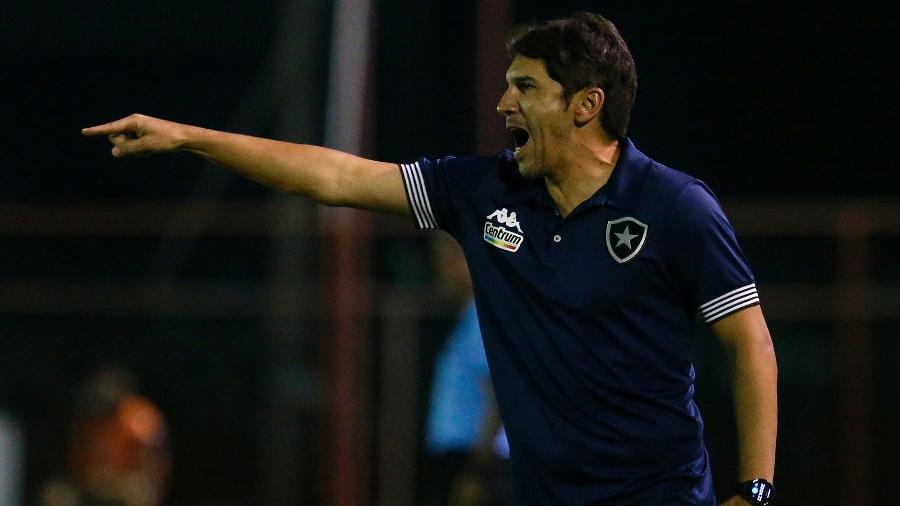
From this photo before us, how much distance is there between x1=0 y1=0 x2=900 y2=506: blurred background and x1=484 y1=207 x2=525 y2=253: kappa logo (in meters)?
3.35

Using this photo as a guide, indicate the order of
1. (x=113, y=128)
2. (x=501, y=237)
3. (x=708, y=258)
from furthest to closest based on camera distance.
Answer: (x=501, y=237) < (x=113, y=128) < (x=708, y=258)

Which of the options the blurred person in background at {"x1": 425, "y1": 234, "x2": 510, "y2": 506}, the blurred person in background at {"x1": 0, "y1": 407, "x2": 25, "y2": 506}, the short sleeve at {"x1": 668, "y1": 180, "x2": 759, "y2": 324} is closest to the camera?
the short sleeve at {"x1": 668, "y1": 180, "x2": 759, "y2": 324}

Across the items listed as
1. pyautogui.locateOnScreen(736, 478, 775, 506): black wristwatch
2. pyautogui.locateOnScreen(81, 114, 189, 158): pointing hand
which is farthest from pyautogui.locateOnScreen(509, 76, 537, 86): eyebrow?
pyautogui.locateOnScreen(736, 478, 775, 506): black wristwatch

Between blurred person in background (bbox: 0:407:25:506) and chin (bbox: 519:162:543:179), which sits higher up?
A: chin (bbox: 519:162:543:179)

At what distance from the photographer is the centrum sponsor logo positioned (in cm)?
399

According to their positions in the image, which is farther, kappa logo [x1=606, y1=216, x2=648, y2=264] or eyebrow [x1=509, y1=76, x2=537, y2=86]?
eyebrow [x1=509, y1=76, x2=537, y2=86]

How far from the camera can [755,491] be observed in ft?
12.5

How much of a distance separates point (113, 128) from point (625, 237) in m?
1.26

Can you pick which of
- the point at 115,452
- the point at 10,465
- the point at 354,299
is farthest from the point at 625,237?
the point at 115,452

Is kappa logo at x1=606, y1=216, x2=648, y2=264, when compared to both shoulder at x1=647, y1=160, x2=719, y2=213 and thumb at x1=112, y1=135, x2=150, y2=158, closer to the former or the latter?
shoulder at x1=647, y1=160, x2=719, y2=213

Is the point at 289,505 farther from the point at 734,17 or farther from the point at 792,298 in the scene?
the point at 734,17

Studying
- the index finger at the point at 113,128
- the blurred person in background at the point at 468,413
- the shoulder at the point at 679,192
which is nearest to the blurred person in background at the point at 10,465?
the blurred person in background at the point at 468,413

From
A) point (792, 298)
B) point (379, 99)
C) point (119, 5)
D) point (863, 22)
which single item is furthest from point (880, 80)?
point (119, 5)

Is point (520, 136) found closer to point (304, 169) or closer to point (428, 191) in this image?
point (428, 191)
